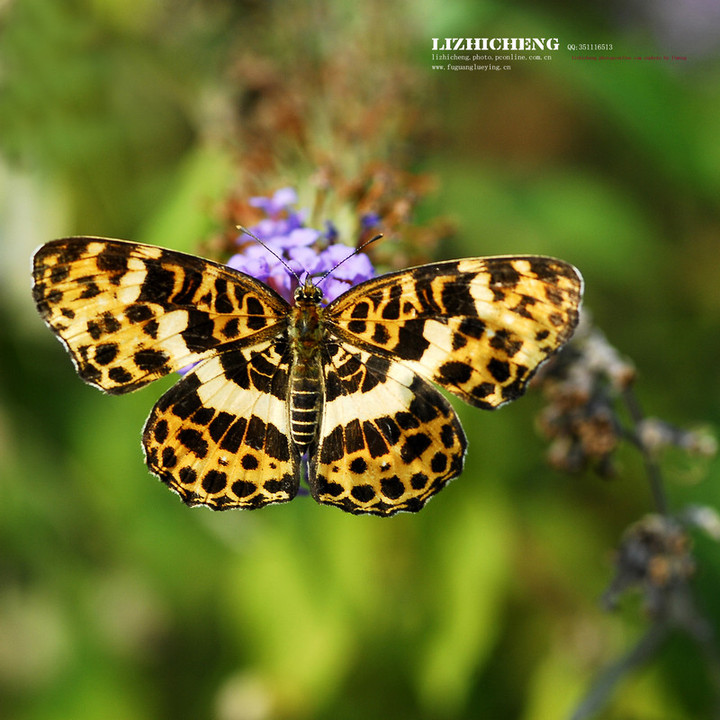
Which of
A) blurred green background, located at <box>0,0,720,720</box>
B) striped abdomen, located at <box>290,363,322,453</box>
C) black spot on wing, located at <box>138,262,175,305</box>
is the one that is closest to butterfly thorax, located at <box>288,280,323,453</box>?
striped abdomen, located at <box>290,363,322,453</box>

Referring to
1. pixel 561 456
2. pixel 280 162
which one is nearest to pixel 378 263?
pixel 280 162

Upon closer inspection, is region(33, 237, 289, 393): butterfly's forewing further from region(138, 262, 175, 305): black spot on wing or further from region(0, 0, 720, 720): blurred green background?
region(0, 0, 720, 720): blurred green background

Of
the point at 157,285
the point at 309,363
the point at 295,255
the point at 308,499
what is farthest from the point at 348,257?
the point at 308,499

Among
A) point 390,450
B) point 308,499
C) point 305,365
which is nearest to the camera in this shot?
point 390,450

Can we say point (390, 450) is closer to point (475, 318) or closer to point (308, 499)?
point (475, 318)

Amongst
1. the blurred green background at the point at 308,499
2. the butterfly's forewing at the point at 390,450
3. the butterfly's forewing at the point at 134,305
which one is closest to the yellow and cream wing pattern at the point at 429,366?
the butterfly's forewing at the point at 390,450

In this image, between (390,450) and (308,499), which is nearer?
(390,450)

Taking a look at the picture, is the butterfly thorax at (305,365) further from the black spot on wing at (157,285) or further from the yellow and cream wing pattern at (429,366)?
the black spot on wing at (157,285)
